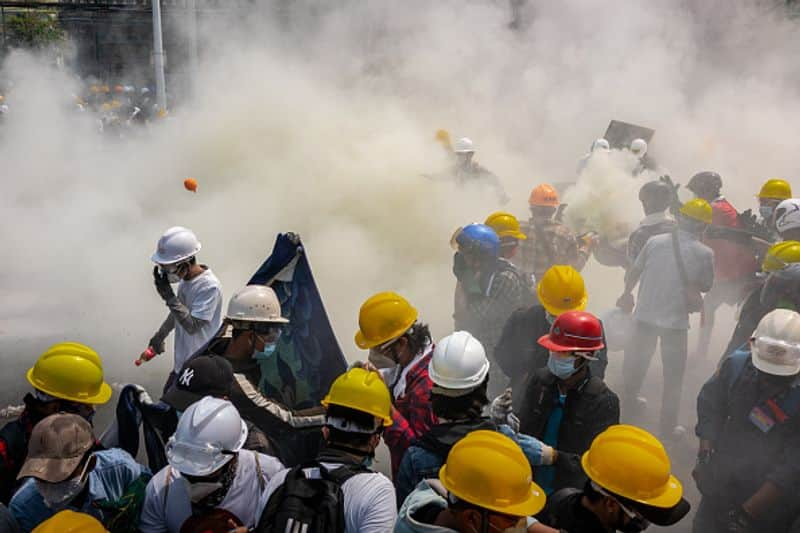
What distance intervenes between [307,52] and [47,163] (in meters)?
4.89

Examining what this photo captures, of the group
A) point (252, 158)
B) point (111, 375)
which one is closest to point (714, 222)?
point (111, 375)

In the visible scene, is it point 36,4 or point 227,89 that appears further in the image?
point 36,4

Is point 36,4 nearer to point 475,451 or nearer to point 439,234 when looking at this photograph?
point 439,234

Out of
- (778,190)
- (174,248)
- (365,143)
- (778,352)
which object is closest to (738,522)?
(778,352)

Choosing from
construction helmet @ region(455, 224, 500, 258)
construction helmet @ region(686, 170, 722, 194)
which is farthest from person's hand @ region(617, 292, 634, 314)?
construction helmet @ region(455, 224, 500, 258)

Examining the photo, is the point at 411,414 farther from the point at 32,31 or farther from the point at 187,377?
the point at 32,31

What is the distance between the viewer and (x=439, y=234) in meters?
8.62

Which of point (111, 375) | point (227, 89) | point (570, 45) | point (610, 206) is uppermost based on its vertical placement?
point (570, 45)

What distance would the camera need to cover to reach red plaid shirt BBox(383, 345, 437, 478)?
2854 millimetres

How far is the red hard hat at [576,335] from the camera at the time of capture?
3.00 meters

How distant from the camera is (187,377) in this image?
278cm

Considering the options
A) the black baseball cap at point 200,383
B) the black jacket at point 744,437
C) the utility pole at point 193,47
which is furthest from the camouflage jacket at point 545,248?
the utility pole at point 193,47

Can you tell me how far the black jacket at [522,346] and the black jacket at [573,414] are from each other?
68 cm

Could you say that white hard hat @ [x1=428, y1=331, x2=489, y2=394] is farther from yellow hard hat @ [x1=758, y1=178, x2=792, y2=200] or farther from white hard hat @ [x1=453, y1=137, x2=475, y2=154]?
white hard hat @ [x1=453, y1=137, x2=475, y2=154]
